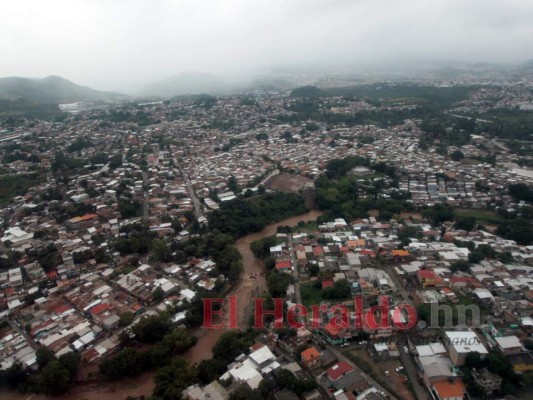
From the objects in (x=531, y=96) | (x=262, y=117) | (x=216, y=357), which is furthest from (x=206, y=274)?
(x=531, y=96)

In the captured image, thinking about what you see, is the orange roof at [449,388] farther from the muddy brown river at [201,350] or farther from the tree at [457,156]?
the tree at [457,156]

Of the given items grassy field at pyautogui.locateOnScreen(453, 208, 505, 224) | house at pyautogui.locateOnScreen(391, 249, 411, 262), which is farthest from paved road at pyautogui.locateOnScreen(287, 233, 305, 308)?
grassy field at pyautogui.locateOnScreen(453, 208, 505, 224)

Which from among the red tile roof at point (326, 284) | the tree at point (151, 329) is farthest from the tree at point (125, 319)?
the red tile roof at point (326, 284)

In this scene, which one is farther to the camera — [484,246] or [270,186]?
[270,186]

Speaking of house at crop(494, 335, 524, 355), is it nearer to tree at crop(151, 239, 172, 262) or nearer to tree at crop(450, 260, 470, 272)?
tree at crop(450, 260, 470, 272)

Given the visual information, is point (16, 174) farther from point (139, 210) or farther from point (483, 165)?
point (483, 165)

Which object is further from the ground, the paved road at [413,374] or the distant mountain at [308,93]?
the paved road at [413,374]

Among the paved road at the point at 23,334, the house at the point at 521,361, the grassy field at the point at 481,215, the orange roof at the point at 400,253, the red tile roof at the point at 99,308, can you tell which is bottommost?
the grassy field at the point at 481,215
